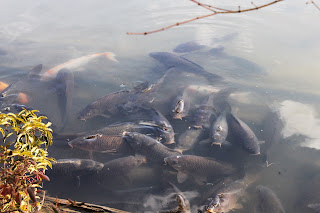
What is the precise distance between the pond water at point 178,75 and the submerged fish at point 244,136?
13 cm

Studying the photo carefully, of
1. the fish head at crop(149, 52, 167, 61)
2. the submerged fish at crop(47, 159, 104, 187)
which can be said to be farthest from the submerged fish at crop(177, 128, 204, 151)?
the fish head at crop(149, 52, 167, 61)

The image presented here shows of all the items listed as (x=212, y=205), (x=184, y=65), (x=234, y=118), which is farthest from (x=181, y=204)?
(x=184, y=65)

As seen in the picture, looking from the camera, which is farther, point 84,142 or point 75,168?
point 84,142

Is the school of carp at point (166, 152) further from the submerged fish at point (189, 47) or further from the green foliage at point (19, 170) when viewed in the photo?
the submerged fish at point (189, 47)

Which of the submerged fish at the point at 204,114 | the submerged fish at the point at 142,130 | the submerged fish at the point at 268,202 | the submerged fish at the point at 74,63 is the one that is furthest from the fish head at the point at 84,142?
the submerged fish at the point at 74,63

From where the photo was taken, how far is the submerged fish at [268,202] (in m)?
3.29

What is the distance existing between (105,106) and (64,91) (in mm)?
1268

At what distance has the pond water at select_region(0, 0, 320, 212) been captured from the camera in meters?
3.70

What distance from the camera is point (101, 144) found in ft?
13.5

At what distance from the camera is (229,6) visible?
10781mm

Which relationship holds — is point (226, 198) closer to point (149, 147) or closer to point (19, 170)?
point (149, 147)

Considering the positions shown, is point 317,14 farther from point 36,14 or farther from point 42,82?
point 36,14

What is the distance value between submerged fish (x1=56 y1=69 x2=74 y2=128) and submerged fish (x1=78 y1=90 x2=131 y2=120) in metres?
0.46

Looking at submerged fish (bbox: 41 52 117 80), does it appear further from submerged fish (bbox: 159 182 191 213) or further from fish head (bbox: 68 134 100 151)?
submerged fish (bbox: 159 182 191 213)
